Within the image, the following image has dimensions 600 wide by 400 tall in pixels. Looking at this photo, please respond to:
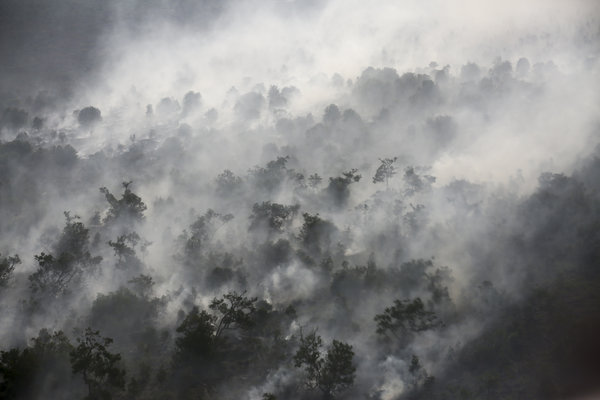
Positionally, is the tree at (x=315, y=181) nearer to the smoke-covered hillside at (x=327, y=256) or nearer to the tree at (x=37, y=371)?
the smoke-covered hillside at (x=327, y=256)

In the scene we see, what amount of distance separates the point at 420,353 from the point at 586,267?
1288 inches

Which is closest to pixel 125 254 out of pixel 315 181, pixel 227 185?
pixel 227 185

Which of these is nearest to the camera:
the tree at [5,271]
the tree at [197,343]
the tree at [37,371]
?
the tree at [37,371]

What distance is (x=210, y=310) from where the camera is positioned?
237 ft

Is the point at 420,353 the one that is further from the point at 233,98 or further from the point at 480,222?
the point at 233,98

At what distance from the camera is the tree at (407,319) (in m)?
57.7

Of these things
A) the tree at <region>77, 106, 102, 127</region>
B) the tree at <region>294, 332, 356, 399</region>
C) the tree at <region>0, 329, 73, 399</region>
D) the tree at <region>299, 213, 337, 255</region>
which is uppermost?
the tree at <region>77, 106, 102, 127</region>

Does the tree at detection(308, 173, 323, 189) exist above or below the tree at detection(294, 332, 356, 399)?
above

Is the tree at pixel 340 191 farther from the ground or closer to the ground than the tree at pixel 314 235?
farther from the ground

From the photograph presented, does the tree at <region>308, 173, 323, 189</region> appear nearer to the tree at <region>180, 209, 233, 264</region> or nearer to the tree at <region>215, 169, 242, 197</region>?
the tree at <region>215, 169, 242, 197</region>

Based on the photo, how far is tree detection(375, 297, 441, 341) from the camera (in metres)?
57.7

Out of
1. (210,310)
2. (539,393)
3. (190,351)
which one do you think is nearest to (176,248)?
(210,310)

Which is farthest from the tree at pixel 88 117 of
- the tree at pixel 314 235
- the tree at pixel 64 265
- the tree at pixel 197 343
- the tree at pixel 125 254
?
the tree at pixel 197 343

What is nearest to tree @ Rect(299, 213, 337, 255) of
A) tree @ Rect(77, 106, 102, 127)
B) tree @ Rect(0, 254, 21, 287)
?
tree @ Rect(0, 254, 21, 287)
